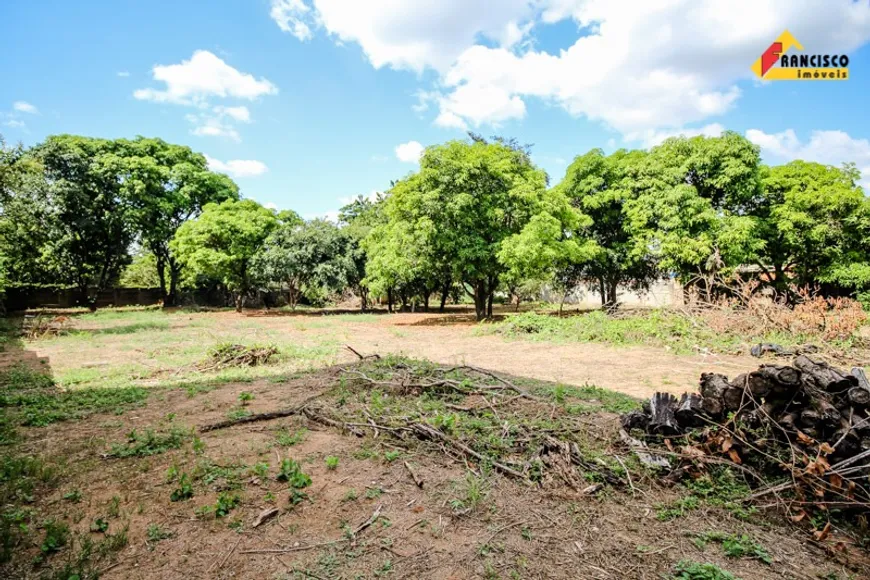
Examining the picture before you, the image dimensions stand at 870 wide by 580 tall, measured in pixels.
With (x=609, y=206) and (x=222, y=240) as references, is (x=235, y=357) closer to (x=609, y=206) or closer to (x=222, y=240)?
(x=222, y=240)

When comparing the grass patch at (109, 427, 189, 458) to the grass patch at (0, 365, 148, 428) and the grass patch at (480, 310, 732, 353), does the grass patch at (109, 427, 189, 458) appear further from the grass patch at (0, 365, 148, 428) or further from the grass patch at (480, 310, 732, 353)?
the grass patch at (480, 310, 732, 353)

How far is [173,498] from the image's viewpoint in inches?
128

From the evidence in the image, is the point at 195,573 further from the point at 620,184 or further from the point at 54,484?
the point at 620,184

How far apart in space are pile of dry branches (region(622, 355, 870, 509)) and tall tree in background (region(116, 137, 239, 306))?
26.1m

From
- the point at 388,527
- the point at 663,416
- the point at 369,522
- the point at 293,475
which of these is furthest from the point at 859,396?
the point at 293,475

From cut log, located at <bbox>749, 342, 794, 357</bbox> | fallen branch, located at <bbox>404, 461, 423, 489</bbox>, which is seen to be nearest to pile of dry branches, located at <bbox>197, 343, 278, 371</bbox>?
fallen branch, located at <bbox>404, 461, 423, 489</bbox>

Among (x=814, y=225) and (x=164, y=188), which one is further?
(x=164, y=188)

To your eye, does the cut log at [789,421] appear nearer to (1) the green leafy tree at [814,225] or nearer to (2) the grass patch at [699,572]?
(2) the grass patch at [699,572]

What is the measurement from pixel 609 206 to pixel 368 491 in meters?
18.9

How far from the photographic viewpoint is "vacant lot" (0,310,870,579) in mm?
2631

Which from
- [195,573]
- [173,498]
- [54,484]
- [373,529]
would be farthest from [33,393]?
[373,529]

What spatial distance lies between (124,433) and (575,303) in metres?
28.0

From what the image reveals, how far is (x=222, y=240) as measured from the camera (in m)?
22.2

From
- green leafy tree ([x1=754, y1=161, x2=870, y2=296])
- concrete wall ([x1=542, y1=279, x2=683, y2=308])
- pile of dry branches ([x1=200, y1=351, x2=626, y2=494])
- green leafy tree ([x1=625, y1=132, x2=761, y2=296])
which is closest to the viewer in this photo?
pile of dry branches ([x1=200, y1=351, x2=626, y2=494])
